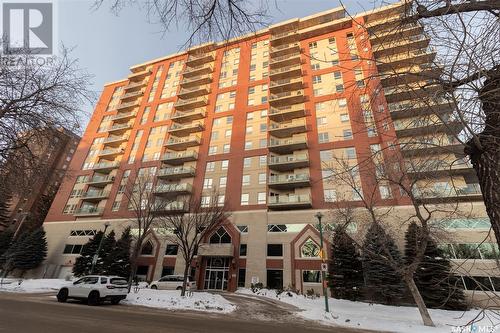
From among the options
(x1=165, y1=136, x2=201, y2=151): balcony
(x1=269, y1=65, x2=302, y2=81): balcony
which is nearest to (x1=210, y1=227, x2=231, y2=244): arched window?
(x1=165, y1=136, x2=201, y2=151): balcony

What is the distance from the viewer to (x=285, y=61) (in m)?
43.7

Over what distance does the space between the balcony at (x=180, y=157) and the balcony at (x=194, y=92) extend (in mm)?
12833

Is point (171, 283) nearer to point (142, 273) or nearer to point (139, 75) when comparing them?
point (142, 273)

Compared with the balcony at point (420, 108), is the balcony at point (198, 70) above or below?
above

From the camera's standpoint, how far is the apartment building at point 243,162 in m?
29.1

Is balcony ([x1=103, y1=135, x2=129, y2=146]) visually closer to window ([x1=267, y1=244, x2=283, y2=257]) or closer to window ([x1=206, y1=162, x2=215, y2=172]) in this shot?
window ([x1=206, y1=162, x2=215, y2=172])

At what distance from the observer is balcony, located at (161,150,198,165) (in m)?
40.2

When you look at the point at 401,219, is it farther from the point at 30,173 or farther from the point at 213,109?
the point at 213,109

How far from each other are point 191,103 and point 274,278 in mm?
31945

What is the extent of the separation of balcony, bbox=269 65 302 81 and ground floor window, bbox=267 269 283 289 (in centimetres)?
2971

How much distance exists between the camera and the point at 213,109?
45250mm

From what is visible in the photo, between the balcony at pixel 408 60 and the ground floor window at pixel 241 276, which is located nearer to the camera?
the balcony at pixel 408 60

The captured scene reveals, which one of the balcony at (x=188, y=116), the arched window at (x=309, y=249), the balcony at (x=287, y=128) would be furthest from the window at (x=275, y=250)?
the balcony at (x=188, y=116)

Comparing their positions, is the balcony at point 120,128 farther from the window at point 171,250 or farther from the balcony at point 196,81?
the window at point 171,250
